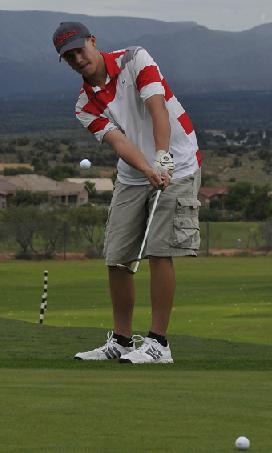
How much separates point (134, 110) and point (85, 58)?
17.2 inches

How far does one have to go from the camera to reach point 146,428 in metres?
5.10

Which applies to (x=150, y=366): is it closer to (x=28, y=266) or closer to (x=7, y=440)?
(x=7, y=440)

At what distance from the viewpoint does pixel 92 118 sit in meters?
8.51

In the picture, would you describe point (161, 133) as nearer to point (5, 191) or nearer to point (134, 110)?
point (134, 110)

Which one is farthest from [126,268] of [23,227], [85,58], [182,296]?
[23,227]

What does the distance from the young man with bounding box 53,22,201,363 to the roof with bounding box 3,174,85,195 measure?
308 ft

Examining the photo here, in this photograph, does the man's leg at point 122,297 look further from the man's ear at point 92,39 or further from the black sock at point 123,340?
the man's ear at point 92,39

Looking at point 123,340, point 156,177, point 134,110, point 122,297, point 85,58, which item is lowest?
point 123,340

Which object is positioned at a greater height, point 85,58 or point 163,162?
point 85,58

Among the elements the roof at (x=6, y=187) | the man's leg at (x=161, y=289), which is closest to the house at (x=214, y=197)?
the roof at (x=6, y=187)

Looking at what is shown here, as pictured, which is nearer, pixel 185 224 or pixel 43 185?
pixel 185 224

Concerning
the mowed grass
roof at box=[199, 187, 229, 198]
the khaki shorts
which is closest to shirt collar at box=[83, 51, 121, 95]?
the khaki shorts

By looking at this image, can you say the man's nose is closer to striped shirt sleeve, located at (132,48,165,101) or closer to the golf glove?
striped shirt sleeve, located at (132,48,165,101)

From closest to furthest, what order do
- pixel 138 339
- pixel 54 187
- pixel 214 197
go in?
pixel 138 339
pixel 214 197
pixel 54 187
